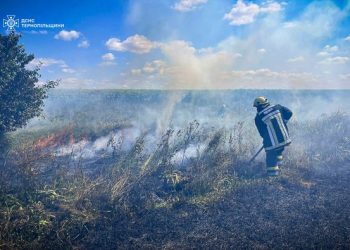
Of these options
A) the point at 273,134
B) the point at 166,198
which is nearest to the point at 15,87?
the point at 166,198

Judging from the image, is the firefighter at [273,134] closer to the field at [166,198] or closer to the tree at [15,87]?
the field at [166,198]

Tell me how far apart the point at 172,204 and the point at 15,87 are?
7318 millimetres

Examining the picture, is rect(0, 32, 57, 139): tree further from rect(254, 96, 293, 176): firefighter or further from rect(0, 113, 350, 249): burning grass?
rect(254, 96, 293, 176): firefighter

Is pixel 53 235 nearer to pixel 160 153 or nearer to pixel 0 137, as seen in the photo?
pixel 160 153

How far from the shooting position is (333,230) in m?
5.35

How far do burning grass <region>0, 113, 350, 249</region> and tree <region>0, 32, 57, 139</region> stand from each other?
1610 mm

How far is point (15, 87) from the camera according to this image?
34.4 ft

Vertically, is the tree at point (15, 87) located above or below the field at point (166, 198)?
above

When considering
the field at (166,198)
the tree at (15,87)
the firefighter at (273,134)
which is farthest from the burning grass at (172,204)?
the tree at (15,87)

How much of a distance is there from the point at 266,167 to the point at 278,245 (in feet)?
13.3

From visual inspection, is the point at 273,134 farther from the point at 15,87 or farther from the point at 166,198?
the point at 15,87

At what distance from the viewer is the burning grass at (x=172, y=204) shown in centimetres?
508

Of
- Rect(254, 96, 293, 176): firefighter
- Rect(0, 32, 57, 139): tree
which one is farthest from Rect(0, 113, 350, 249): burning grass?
Rect(0, 32, 57, 139): tree

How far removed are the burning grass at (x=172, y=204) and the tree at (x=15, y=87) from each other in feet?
5.28
